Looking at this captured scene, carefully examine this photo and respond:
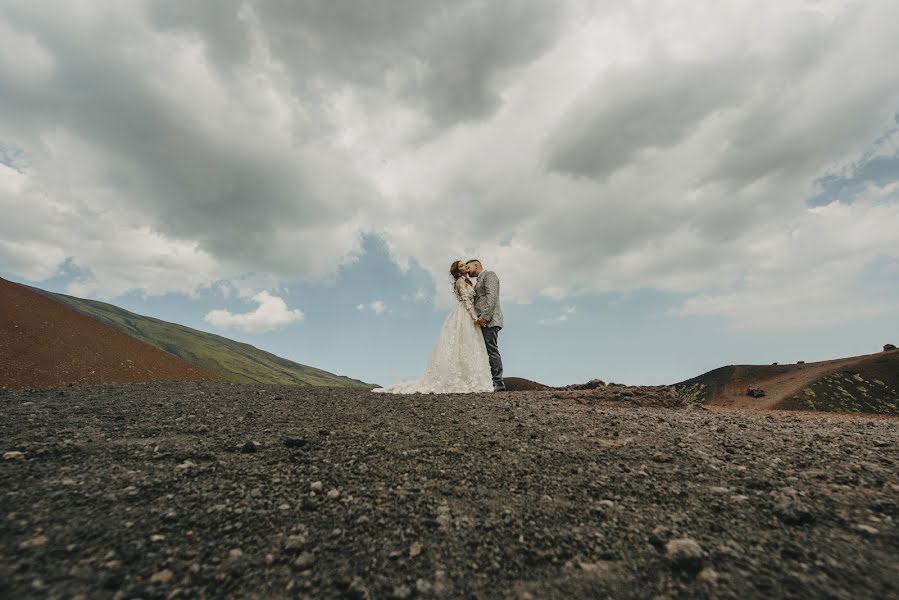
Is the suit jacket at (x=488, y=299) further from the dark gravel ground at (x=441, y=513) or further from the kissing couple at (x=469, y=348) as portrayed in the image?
the dark gravel ground at (x=441, y=513)

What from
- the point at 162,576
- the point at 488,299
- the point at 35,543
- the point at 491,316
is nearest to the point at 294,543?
the point at 162,576

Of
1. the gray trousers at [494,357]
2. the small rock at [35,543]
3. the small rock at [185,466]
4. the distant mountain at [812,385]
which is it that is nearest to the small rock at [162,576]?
the small rock at [35,543]

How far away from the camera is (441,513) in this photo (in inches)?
142

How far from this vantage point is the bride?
13391 mm

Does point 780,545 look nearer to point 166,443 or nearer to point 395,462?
point 395,462

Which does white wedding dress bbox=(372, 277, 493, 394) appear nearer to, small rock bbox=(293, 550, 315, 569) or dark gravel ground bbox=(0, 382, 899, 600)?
dark gravel ground bbox=(0, 382, 899, 600)

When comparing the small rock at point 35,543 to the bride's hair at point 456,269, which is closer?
the small rock at point 35,543

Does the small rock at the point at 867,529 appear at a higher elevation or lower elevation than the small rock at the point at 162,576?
higher

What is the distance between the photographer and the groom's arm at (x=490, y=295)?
46.3ft

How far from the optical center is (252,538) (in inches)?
123

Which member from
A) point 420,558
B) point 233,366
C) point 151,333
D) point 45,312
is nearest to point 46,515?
point 420,558

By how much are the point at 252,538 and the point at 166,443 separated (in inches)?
120

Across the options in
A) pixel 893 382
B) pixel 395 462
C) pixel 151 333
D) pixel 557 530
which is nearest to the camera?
pixel 557 530

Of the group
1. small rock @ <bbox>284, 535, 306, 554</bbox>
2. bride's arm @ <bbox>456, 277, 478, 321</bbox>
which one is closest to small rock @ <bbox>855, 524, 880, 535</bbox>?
small rock @ <bbox>284, 535, 306, 554</bbox>
